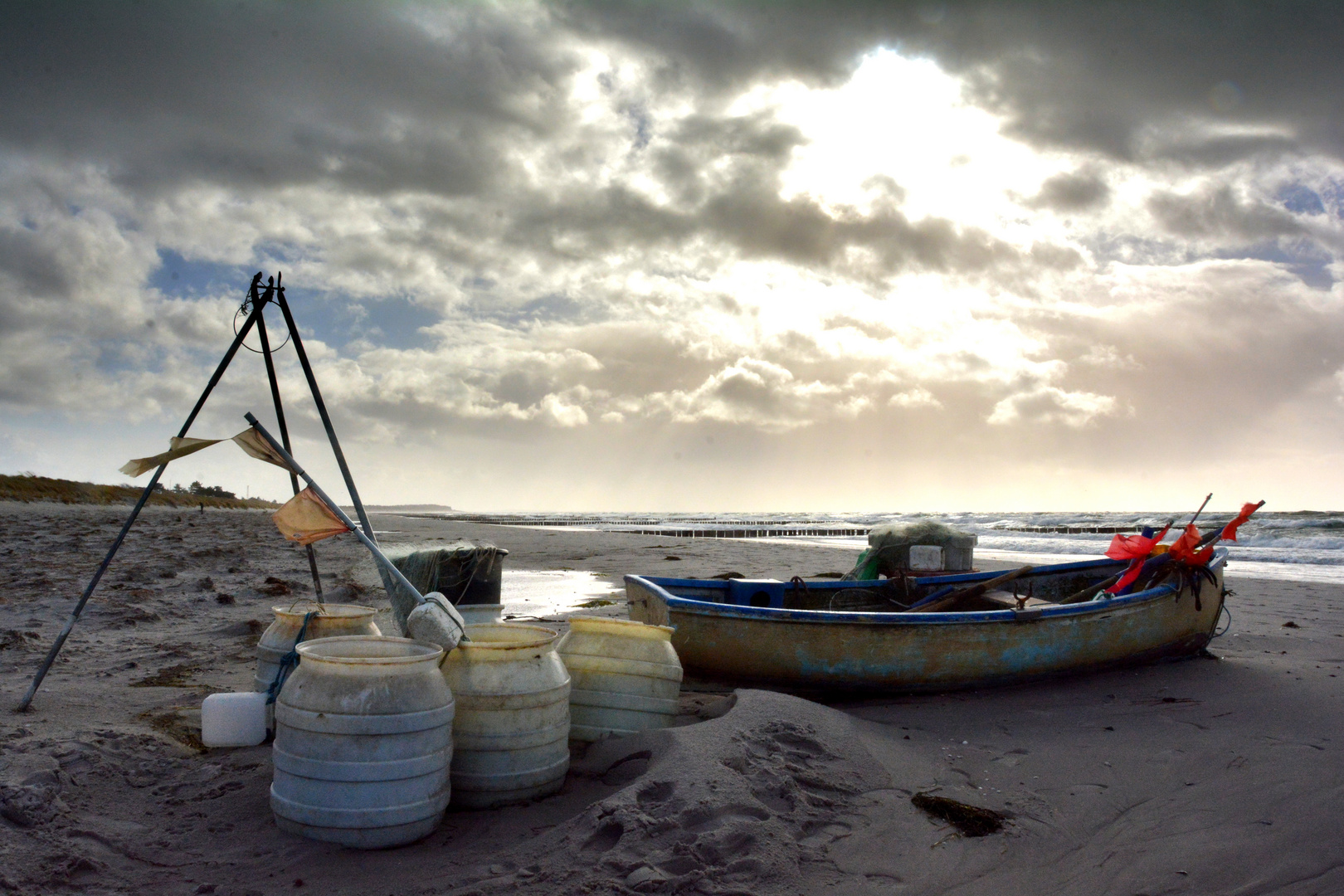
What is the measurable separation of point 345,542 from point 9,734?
22915 millimetres

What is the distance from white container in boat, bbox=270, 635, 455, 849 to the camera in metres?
3.53

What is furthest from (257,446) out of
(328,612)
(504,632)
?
(504,632)

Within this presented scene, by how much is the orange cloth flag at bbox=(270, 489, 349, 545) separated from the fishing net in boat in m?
6.52

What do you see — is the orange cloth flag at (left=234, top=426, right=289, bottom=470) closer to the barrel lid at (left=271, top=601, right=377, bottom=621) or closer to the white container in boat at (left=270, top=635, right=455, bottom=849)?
the barrel lid at (left=271, top=601, right=377, bottom=621)

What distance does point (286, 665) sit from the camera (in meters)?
4.77

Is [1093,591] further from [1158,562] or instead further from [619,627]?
[619,627]

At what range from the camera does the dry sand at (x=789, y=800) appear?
3336 mm

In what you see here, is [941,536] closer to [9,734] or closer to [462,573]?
[462,573]

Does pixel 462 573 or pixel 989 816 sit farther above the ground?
pixel 462 573

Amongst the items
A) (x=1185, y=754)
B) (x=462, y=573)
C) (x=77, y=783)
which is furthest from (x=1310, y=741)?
(x=77, y=783)

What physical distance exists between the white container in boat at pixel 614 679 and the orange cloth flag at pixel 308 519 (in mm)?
1636

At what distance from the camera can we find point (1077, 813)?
4.13 metres

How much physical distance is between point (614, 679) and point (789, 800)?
1.39 metres

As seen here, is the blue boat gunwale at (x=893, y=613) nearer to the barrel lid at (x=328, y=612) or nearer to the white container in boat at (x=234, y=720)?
the barrel lid at (x=328, y=612)
